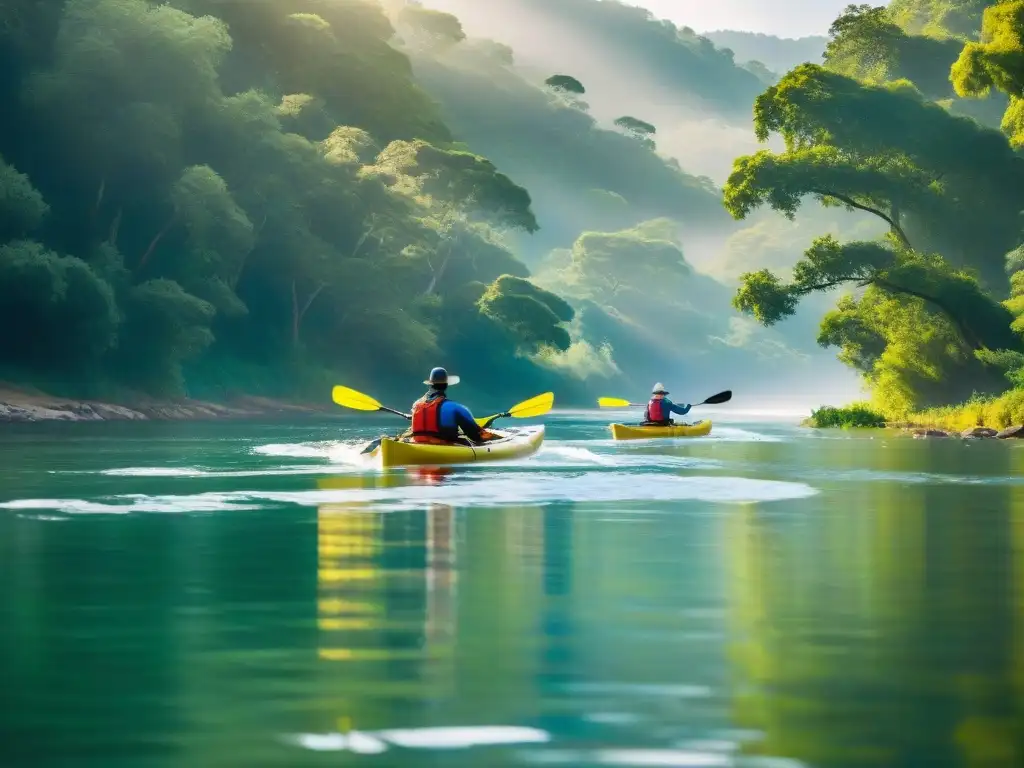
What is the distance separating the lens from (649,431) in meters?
38.7

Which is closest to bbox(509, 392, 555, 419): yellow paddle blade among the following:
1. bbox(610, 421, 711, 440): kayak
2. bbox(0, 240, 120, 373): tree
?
bbox(610, 421, 711, 440): kayak

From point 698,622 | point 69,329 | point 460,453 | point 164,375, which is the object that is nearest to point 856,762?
point 698,622

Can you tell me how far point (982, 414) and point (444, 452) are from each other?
83.8 ft

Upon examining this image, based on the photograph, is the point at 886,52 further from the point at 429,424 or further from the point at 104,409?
the point at 429,424

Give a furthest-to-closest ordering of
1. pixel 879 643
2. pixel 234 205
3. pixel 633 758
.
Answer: pixel 234 205
pixel 879 643
pixel 633 758

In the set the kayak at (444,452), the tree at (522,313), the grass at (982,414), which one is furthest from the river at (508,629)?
the tree at (522,313)

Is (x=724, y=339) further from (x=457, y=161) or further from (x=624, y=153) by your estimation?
(x=457, y=161)

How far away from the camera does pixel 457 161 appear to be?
8188cm

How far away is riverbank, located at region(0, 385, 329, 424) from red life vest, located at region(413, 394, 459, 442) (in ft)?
96.6

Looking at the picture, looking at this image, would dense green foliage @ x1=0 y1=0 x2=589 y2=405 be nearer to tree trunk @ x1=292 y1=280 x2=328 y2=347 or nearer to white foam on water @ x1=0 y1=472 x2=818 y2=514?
tree trunk @ x1=292 y1=280 x2=328 y2=347

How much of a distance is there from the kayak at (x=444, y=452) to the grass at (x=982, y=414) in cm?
2041

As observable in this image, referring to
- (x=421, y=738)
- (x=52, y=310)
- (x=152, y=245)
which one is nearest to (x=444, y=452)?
(x=421, y=738)

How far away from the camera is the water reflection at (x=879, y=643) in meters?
6.40

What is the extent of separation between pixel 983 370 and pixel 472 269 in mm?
50640
